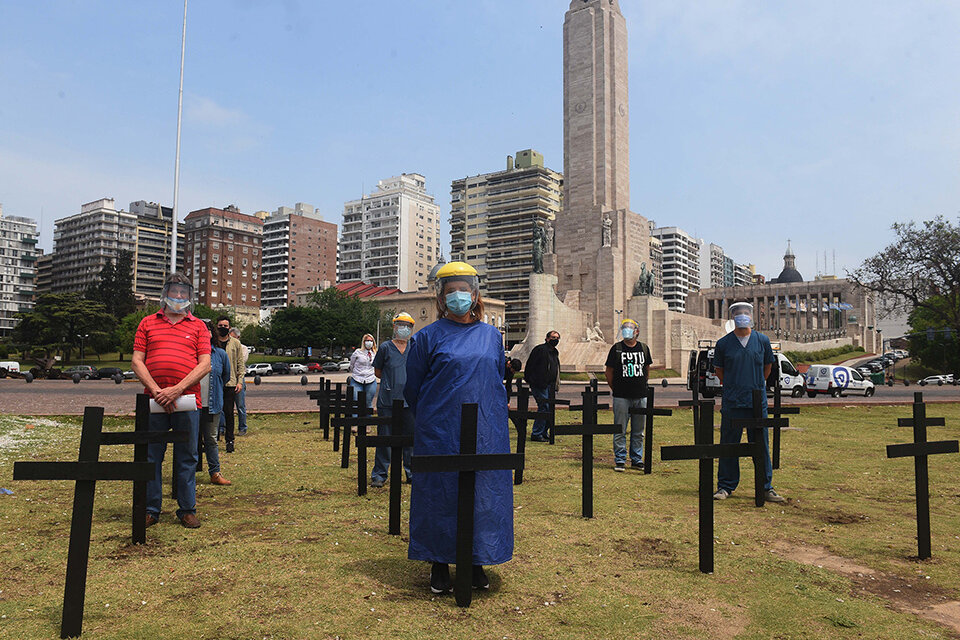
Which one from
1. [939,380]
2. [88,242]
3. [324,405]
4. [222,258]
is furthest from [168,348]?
[88,242]

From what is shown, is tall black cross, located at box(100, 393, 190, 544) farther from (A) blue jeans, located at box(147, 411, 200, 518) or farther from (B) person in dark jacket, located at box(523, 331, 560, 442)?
(B) person in dark jacket, located at box(523, 331, 560, 442)

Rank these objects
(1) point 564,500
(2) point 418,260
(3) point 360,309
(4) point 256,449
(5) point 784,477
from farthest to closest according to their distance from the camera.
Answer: (2) point 418,260 → (3) point 360,309 → (4) point 256,449 → (5) point 784,477 → (1) point 564,500

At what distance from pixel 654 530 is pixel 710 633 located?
6.86 ft

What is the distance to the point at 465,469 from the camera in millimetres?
3844

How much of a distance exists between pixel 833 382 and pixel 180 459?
29.5 metres

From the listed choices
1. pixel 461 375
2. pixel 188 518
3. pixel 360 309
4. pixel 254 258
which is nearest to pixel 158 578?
pixel 188 518

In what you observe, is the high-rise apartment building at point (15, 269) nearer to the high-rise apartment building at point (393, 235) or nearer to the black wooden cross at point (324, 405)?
the high-rise apartment building at point (393, 235)

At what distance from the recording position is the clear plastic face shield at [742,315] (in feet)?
24.1

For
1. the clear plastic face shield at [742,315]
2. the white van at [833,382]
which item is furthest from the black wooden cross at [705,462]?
the white van at [833,382]

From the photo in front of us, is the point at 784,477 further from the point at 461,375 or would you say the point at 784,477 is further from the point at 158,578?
the point at 158,578

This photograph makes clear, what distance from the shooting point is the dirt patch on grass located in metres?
3.78

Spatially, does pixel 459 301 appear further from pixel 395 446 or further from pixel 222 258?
pixel 222 258

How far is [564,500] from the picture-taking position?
6641 millimetres

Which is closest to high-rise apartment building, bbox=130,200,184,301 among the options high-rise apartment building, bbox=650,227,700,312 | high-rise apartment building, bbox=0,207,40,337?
high-rise apartment building, bbox=0,207,40,337
